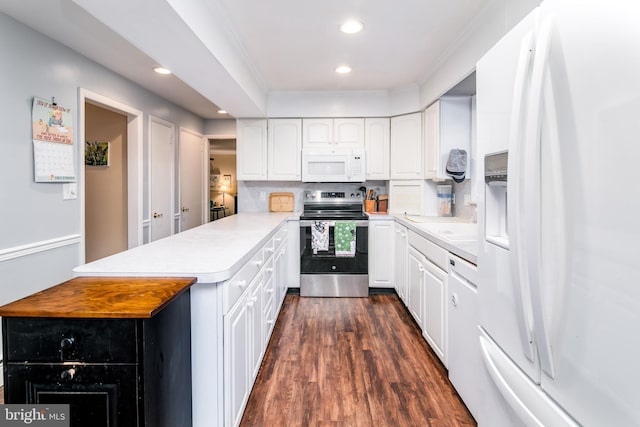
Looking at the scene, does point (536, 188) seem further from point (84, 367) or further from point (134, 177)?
point (134, 177)

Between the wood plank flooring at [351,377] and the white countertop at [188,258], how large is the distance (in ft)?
2.80

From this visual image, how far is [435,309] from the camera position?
237 cm

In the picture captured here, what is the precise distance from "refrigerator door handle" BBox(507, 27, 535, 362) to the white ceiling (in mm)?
1512

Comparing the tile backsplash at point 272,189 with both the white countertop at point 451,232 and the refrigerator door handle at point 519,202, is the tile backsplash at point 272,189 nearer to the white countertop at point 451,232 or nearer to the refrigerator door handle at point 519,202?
the white countertop at point 451,232

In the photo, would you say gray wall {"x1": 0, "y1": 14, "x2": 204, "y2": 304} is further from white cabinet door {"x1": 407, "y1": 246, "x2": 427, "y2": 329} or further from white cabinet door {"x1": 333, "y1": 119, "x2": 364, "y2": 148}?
white cabinet door {"x1": 407, "y1": 246, "x2": 427, "y2": 329}

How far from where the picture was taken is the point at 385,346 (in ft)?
8.66

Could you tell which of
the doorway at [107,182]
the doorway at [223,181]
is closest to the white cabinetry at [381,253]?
the doorway at [107,182]

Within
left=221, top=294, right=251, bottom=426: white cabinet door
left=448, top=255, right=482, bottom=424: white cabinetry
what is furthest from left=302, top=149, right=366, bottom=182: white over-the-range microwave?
left=221, top=294, right=251, bottom=426: white cabinet door

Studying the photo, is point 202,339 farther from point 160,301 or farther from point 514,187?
point 514,187

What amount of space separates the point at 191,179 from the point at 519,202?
16.1 feet

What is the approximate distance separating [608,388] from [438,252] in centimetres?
167

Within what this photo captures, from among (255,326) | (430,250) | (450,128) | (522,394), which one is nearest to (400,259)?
(430,250)

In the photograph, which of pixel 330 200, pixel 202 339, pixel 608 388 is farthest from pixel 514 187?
pixel 330 200

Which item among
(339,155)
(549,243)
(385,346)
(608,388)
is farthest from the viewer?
(339,155)
